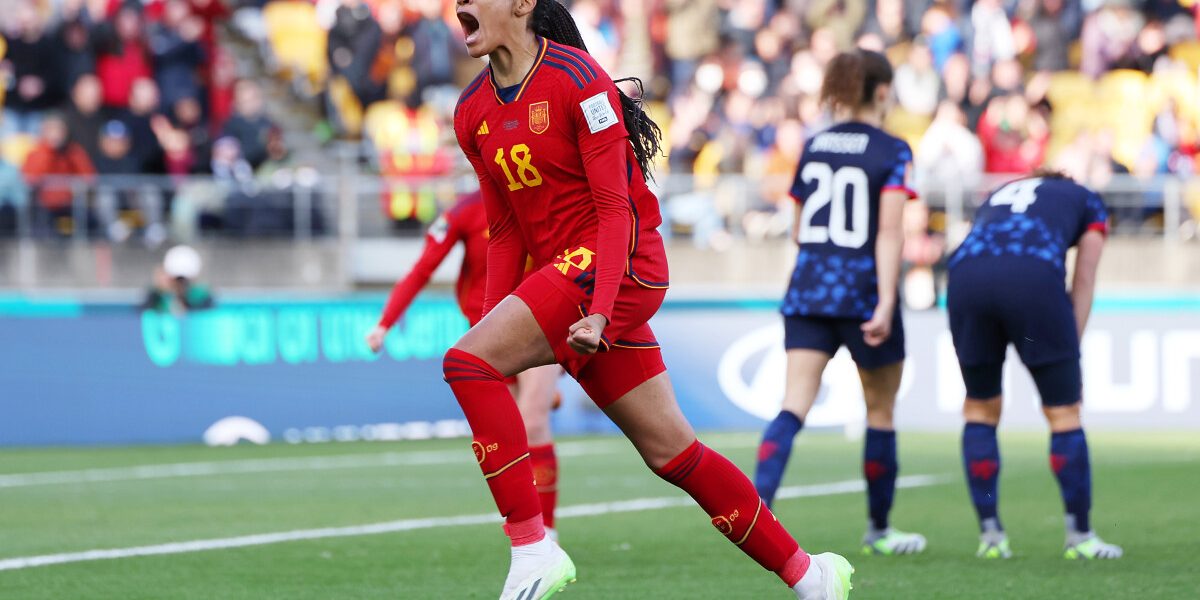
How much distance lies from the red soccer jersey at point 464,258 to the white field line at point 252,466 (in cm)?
450

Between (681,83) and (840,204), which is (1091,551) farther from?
(681,83)

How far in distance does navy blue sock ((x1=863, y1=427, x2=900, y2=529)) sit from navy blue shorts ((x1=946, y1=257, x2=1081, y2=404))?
0.54m

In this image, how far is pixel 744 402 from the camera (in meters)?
16.6

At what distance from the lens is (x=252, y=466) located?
13.3m

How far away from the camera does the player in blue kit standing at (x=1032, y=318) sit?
7.62m

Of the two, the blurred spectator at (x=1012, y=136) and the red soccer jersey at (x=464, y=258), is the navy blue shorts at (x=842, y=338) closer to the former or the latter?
the red soccer jersey at (x=464, y=258)

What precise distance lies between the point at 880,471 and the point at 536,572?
323cm

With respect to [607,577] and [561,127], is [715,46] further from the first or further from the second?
[561,127]

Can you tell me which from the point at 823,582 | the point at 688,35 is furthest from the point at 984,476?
the point at 688,35

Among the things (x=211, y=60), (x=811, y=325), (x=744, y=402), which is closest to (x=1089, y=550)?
(x=811, y=325)

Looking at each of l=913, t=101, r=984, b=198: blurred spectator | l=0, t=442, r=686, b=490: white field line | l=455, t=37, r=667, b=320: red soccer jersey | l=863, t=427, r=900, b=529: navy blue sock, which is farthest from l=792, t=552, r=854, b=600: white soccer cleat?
l=913, t=101, r=984, b=198: blurred spectator

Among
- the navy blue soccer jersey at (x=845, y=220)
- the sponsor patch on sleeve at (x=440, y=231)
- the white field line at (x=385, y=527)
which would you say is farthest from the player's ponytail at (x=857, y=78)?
the white field line at (x=385, y=527)

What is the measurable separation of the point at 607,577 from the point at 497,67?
8.32 feet

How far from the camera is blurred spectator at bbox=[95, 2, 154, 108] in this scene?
18969mm
